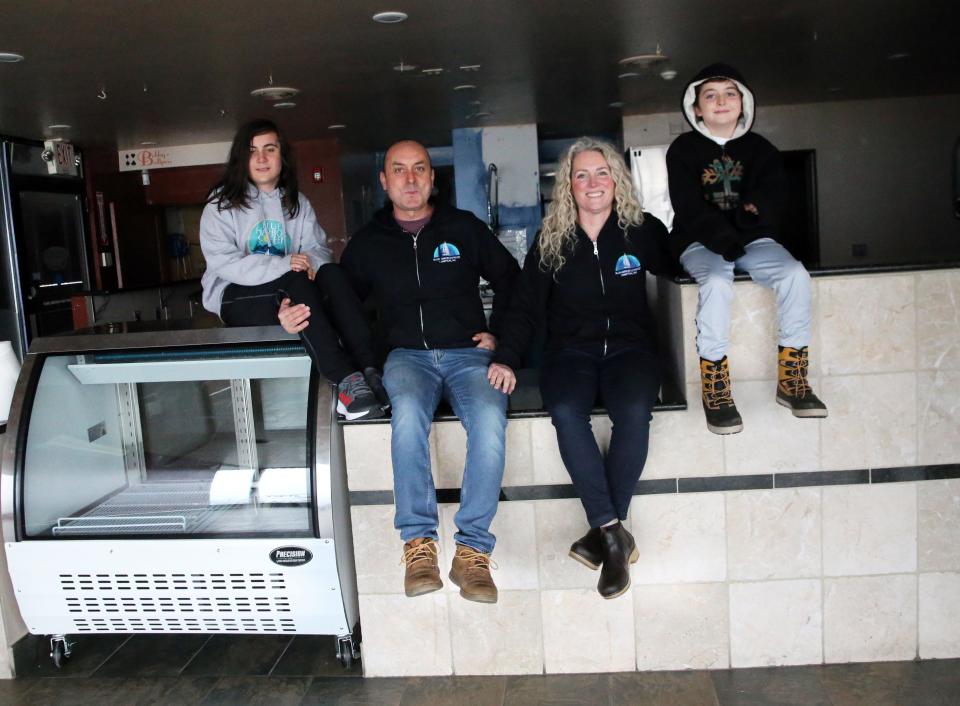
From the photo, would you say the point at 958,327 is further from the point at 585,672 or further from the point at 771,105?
the point at 771,105

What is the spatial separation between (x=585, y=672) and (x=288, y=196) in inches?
72.3

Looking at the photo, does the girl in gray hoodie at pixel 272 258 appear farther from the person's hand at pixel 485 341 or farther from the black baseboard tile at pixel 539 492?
the black baseboard tile at pixel 539 492

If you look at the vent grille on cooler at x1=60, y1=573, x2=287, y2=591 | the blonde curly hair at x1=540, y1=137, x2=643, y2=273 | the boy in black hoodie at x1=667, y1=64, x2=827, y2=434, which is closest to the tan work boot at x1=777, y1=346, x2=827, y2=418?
the boy in black hoodie at x1=667, y1=64, x2=827, y2=434

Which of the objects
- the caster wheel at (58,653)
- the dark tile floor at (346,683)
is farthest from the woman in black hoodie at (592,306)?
the caster wheel at (58,653)

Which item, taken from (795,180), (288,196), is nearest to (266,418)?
(288,196)

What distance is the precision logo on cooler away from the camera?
259 cm

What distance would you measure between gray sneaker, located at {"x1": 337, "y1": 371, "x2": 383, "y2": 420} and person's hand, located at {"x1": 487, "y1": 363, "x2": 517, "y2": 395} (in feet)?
1.12

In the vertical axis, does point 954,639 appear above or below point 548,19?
below

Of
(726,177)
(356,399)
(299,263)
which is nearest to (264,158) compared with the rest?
(299,263)

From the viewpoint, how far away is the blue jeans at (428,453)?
238 cm

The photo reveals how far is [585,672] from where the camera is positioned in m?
2.64

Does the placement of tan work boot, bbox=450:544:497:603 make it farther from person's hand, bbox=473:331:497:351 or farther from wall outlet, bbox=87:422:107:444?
wall outlet, bbox=87:422:107:444

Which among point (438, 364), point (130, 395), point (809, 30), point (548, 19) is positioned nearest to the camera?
point (438, 364)

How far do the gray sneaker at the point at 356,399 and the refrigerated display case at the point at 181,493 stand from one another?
3.7 inches
